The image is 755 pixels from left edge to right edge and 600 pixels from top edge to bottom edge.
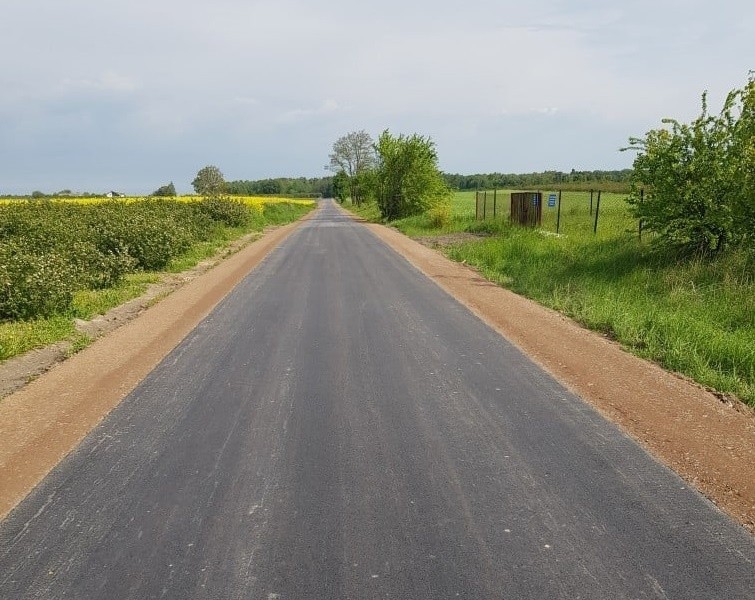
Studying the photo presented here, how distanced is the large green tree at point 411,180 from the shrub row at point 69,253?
2309 cm

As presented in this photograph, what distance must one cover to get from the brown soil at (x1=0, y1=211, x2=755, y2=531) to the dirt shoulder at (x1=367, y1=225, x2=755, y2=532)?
0.01 m

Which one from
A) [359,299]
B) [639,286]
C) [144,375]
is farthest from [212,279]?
[639,286]

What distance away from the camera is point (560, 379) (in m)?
6.18

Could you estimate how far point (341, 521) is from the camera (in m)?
3.45

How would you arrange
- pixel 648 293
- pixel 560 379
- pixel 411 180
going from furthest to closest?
pixel 411 180 < pixel 648 293 < pixel 560 379

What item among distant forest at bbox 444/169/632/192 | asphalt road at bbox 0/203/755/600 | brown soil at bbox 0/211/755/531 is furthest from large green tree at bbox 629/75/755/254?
distant forest at bbox 444/169/632/192

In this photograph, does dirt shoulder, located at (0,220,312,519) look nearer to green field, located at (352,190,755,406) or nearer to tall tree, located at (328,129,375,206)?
green field, located at (352,190,755,406)

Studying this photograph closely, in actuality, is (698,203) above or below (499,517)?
above

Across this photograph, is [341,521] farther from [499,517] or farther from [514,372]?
[514,372]

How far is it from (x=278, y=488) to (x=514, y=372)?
3.37m

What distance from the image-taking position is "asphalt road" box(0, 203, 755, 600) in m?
2.94

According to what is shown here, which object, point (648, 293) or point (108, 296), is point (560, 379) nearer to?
point (648, 293)

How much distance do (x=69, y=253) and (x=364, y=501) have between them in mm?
11802

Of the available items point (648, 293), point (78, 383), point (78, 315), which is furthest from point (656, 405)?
point (78, 315)
